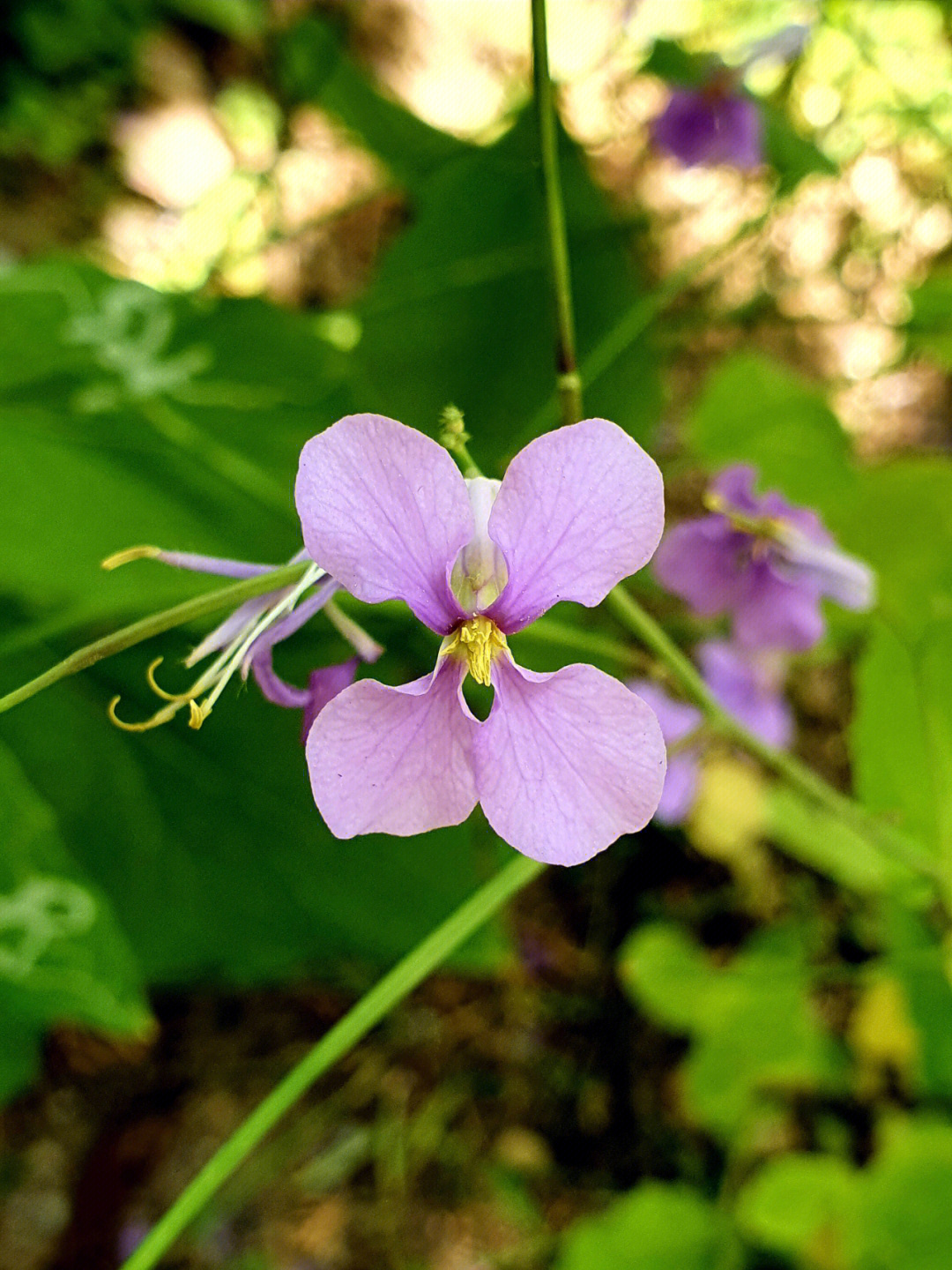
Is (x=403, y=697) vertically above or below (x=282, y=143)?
below

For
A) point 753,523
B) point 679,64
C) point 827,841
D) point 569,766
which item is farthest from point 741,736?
point 679,64

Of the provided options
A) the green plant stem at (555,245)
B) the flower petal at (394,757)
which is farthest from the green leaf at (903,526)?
the flower petal at (394,757)

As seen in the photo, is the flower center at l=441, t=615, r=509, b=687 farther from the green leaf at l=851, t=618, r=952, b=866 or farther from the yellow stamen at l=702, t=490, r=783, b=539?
the green leaf at l=851, t=618, r=952, b=866

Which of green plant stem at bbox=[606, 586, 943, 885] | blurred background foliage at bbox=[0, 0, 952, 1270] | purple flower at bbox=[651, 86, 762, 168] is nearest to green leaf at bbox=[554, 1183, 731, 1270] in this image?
blurred background foliage at bbox=[0, 0, 952, 1270]

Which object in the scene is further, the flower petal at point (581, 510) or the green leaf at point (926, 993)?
the green leaf at point (926, 993)

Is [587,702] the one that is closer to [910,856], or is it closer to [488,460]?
[910,856]

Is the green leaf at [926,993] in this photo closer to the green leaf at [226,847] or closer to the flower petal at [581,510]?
the green leaf at [226,847]

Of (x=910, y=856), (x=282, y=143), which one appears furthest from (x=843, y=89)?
(x=910, y=856)
